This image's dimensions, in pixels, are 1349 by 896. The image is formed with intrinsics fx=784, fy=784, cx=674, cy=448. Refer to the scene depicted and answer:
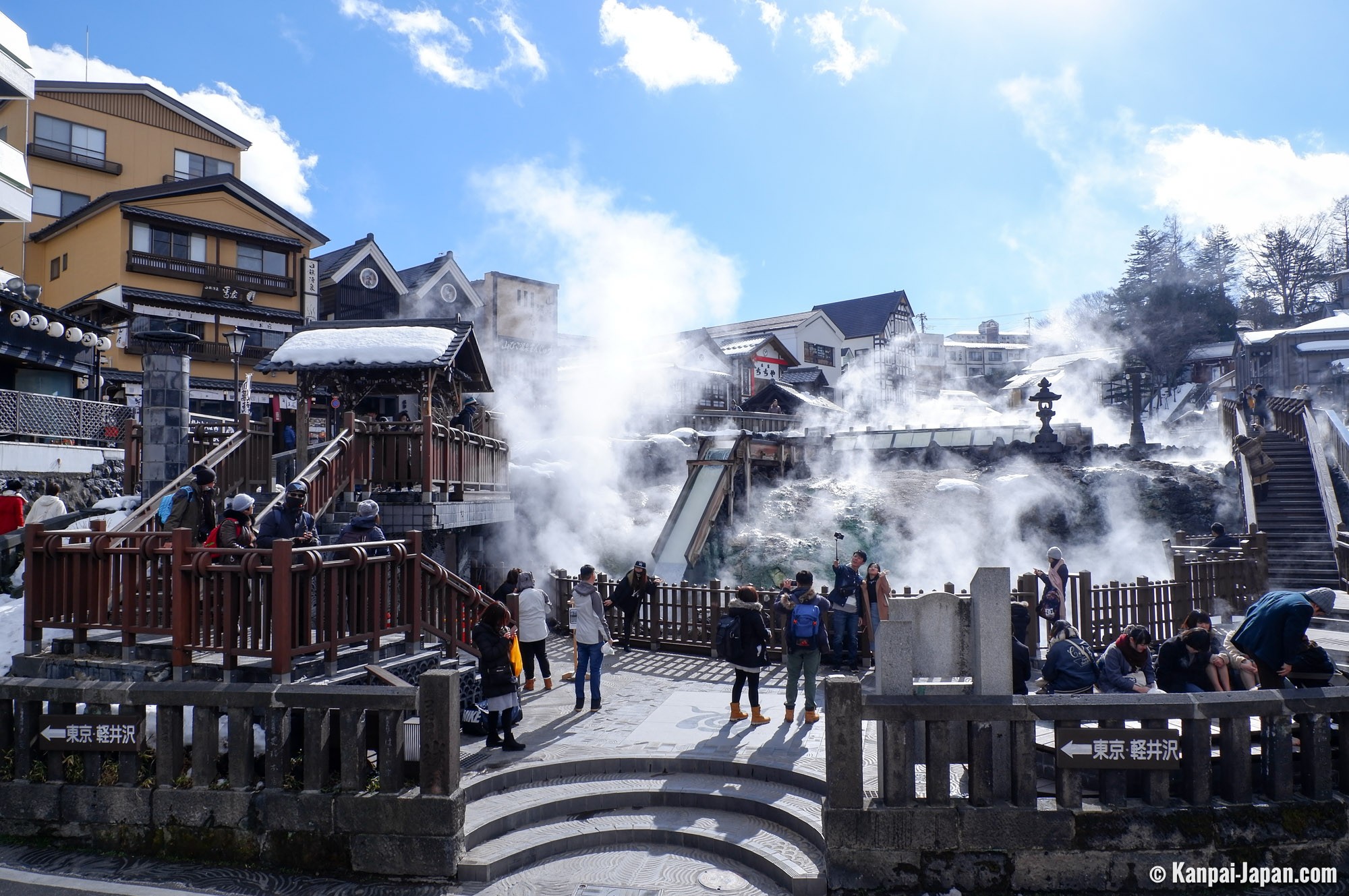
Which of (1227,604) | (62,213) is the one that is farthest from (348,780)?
(62,213)

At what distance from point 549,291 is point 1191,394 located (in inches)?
1587

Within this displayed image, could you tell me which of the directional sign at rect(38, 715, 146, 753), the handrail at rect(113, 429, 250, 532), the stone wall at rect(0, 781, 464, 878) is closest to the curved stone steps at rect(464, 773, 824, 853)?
the stone wall at rect(0, 781, 464, 878)

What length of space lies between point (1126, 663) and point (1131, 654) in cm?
18

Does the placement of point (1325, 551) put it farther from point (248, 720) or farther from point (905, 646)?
point (248, 720)

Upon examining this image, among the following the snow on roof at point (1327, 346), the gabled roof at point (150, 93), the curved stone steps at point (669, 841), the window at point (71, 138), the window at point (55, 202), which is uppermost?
the gabled roof at point (150, 93)

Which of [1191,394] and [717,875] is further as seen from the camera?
[1191,394]

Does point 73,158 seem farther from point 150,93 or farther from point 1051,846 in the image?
point 1051,846

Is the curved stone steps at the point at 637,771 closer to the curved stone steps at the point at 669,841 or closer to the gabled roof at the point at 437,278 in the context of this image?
the curved stone steps at the point at 669,841

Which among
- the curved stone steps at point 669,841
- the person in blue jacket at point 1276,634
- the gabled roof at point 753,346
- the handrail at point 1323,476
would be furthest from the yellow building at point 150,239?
the handrail at point 1323,476

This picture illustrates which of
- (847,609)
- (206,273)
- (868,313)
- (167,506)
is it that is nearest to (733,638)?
(847,609)

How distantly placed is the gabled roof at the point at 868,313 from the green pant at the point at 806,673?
171 feet

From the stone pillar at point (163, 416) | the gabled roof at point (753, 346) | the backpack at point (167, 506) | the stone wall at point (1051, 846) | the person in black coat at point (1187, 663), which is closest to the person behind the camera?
the stone wall at point (1051, 846)

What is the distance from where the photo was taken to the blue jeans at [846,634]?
1151 cm

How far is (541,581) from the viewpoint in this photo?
1956cm
